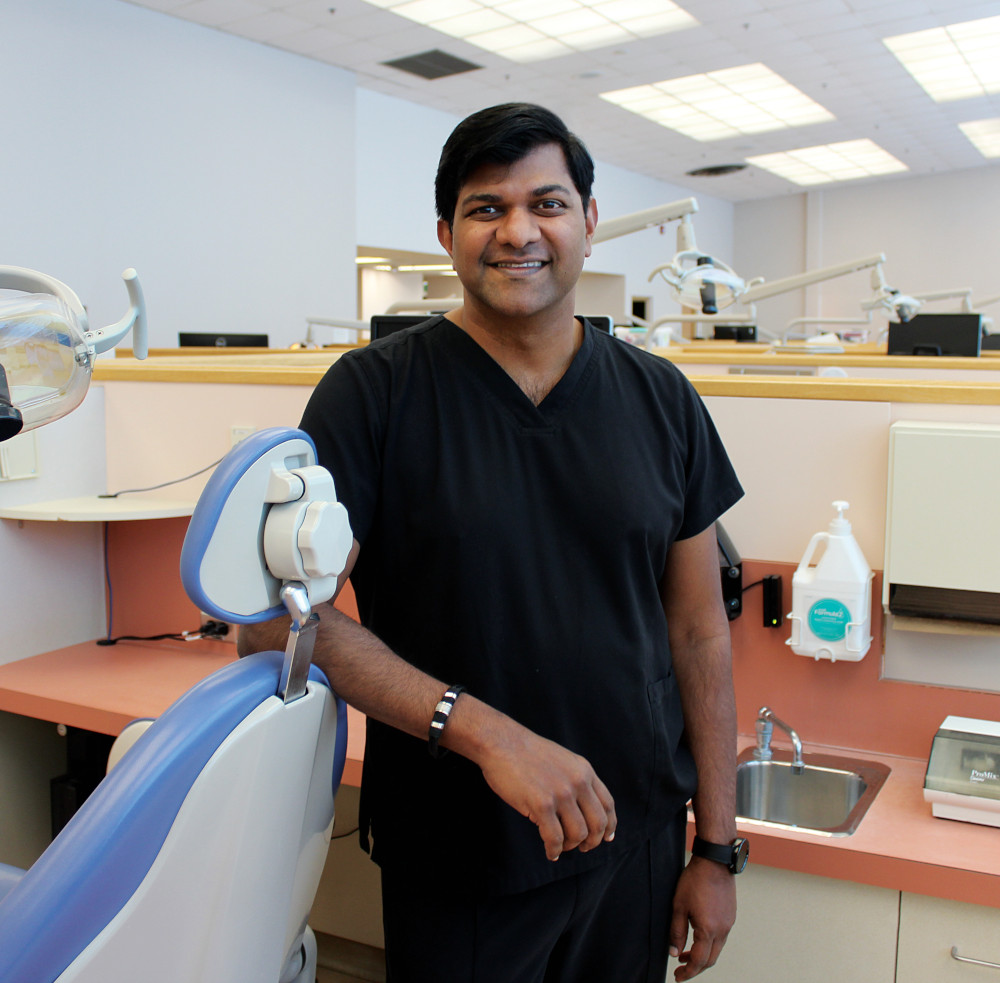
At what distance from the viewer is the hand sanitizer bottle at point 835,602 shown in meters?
1.61

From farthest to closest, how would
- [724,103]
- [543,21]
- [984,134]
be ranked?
[984,134], [724,103], [543,21]

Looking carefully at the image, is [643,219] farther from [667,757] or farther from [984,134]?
[984,134]

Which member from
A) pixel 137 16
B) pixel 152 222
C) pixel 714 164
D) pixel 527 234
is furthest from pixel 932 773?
pixel 714 164

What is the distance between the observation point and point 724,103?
9438 mm

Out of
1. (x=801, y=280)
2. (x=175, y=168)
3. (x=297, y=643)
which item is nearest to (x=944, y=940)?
(x=297, y=643)

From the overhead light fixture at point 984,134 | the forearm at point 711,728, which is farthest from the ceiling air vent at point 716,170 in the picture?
the forearm at point 711,728

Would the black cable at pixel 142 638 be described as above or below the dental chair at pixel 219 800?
below

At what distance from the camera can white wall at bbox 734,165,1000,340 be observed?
44.6ft

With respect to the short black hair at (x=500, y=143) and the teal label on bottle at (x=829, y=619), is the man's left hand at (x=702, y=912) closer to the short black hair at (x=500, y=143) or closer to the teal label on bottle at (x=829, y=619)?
the teal label on bottle at (x=829, y=619)

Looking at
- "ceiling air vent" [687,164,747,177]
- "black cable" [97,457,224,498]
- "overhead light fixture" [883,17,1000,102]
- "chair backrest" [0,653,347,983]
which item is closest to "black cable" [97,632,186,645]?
"black cable" [97,457,224,498]

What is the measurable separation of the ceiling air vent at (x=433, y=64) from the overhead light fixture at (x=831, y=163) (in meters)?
5.34

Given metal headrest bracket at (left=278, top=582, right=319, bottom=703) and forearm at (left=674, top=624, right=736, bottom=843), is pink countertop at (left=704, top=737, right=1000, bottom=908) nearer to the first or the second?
forearm at (left=674, top=624, right=736, bottom=843)

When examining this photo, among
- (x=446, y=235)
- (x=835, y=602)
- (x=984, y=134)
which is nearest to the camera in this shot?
(x=446, y=235)

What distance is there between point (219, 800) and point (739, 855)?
72cm
